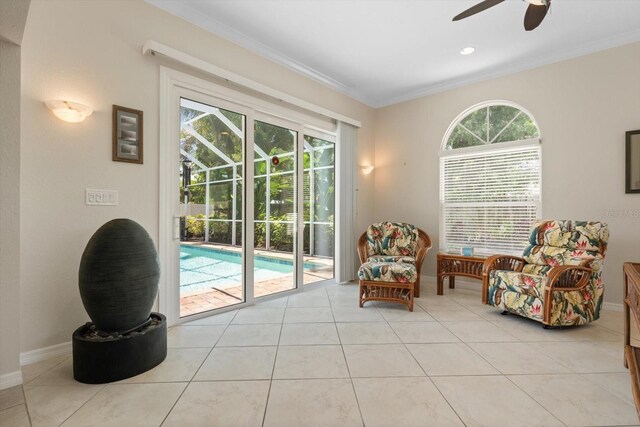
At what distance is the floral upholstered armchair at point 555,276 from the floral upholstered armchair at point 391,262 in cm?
81

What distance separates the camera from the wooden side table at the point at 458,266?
3.79m

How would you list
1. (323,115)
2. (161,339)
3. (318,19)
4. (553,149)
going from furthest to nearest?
(323,115) → (553,149) → (318,19) → (161,339)

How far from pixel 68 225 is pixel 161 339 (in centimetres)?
112

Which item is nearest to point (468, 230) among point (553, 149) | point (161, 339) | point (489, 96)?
point (553, 149)

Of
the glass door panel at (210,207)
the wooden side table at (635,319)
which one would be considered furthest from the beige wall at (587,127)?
the glass door panel at (210,207)

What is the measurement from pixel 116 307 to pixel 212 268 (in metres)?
1.40

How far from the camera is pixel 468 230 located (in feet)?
14.2

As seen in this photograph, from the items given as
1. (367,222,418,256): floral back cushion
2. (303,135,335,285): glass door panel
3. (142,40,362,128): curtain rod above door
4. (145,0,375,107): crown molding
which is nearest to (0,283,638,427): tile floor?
(367,222,418,256): floral back cushion

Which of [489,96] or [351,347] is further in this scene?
[489,96]

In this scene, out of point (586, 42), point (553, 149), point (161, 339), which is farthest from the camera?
point (553, 149)

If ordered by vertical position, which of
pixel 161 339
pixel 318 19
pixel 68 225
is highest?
pixel 318 19

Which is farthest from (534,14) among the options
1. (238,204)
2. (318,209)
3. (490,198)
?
(318,209)

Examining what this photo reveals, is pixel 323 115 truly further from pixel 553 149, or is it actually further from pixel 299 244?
pixel 553 149

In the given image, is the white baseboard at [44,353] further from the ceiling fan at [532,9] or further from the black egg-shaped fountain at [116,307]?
the ceiling fan at [532,9]
